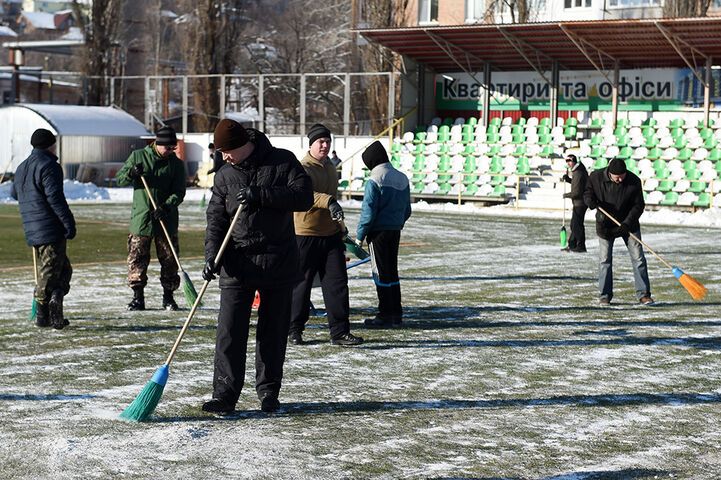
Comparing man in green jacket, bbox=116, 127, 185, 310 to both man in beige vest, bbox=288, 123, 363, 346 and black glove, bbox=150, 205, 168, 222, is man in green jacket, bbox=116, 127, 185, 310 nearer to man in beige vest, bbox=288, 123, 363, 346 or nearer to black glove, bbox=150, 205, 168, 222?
black glove, bbox=150, 205, 168, 222

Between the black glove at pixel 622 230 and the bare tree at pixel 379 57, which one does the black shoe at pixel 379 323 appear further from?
the bare tree at pixel 379 57

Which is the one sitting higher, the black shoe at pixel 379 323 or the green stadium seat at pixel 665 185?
the green stadium seat at pixel 665 185

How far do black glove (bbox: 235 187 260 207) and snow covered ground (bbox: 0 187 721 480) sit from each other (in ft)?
4.43

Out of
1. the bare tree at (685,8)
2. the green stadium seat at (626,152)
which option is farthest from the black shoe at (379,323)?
the bare tree at (685,8)

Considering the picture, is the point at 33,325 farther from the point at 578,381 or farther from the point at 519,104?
the point at 519,104

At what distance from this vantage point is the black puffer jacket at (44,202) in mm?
11203

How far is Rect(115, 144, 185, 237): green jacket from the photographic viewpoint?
12539 millimetres

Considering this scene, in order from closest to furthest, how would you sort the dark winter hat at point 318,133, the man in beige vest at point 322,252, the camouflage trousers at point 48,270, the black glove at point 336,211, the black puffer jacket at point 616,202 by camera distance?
the black glove at point 336,211
the dark winter hat at point 318,133
the man in beige vest at point 322,252
the camouflage trousers at point 48,270
the black puffer jacket at point 616,202

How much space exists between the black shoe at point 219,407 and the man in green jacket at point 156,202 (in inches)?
194

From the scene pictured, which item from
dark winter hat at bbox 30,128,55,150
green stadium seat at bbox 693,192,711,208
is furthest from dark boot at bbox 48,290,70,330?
green stadium seat at bbox 693,192,711,208

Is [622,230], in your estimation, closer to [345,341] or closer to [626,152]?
[345,341]

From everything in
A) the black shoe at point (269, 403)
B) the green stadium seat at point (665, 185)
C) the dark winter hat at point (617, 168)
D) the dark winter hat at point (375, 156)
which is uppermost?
the dark winter hat at point (375, 156)

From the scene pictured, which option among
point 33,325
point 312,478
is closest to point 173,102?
point 33,325

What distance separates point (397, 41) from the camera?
142 feet
